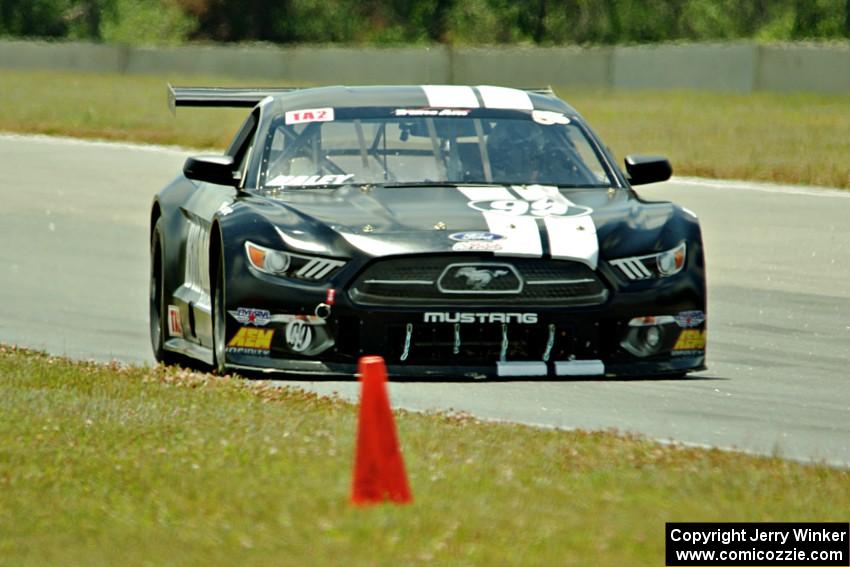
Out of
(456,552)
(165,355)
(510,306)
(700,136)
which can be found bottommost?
(700,136)

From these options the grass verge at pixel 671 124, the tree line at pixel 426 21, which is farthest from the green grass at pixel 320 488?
the tree line at pixel 426 21

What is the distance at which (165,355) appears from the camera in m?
11.0

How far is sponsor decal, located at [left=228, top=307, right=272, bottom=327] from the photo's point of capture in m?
9.10

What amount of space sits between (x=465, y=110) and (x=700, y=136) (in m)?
23.8

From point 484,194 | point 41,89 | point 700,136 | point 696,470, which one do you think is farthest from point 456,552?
point 41,89

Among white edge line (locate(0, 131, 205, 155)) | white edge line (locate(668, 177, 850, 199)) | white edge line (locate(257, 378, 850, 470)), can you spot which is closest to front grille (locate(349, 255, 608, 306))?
white edge line (locate(257, 378, 850, 470))

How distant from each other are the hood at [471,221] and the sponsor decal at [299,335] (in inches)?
13.1

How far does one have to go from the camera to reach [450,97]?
1059cm

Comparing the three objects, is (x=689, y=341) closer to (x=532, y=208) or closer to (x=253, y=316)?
(x=532, y=208)

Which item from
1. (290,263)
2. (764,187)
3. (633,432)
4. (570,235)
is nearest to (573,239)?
(570,235)

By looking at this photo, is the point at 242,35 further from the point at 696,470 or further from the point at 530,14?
the point at 696,470

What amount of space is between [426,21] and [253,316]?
255ft

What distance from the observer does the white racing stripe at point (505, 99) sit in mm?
10594

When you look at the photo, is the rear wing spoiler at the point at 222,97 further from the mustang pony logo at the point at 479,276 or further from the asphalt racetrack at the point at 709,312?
the mustang pony logo at the point at 479,276
